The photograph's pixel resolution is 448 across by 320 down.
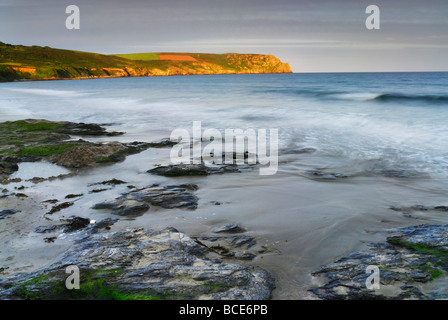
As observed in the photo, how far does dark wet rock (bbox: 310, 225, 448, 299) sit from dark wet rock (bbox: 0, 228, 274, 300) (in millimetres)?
717

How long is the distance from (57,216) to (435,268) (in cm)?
534

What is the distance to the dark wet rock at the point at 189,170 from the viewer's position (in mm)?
7691

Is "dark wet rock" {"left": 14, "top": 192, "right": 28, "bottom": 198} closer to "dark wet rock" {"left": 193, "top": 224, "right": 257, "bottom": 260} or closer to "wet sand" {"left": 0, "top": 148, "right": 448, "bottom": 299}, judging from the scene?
"wet sand" {"left": 0, "top": 148, "right": 448, "bottom": 299}

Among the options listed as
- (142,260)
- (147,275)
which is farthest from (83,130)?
(147,275)

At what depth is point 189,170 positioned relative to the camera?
25.6 feet

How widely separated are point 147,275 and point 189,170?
437 cm

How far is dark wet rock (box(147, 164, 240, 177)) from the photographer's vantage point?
769 cm

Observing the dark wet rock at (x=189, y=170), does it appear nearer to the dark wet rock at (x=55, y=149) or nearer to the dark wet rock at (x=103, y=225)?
the dark wet rock at (x=55, y=149)

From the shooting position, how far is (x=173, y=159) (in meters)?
9.38

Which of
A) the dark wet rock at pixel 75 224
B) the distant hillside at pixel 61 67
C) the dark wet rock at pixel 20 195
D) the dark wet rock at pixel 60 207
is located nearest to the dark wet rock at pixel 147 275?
the dark wet rock at pixel 75 224

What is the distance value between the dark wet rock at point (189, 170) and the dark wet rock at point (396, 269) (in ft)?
13.8
